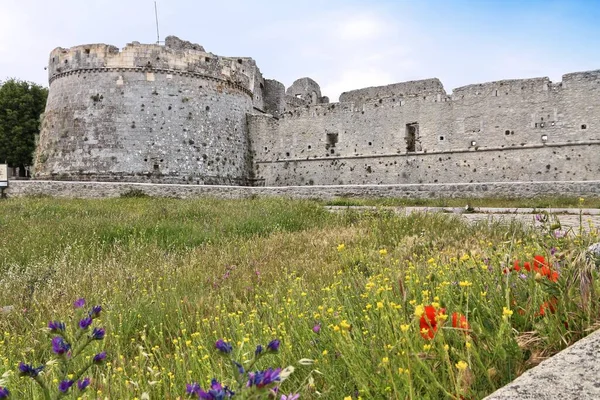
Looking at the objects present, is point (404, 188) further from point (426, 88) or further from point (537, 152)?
point (426, 88)

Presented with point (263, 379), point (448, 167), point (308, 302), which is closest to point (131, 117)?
point (448, 167)

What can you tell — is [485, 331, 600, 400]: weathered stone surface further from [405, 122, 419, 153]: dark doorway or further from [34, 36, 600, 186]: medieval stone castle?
[405, 122, 419, 153]: dark doorway

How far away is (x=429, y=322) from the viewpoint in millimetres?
1646

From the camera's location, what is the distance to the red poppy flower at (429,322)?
1618 mm

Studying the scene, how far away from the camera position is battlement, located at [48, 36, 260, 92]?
20.6 metres

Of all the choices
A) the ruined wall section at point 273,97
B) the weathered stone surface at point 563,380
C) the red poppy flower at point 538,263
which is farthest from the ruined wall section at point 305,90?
the weathered stone surface at point 563,380

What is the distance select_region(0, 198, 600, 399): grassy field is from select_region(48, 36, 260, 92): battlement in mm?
14190

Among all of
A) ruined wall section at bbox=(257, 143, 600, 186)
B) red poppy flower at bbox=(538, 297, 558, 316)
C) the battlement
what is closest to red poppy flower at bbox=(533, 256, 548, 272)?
red poppy flower at bbox=(538, 297, 558, 316)

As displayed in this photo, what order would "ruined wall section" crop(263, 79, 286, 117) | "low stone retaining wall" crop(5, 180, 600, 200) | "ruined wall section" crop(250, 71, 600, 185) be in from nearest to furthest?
"low stone retaining wall" crop(5, 180, 600, 200)
"ruined wall section" crop(250, 71, 600, 185)
"ruined wall section" crop(263, 79, 286, 117)

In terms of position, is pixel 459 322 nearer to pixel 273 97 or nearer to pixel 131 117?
pixel 131 117

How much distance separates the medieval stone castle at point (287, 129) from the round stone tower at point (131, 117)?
48 millimetres

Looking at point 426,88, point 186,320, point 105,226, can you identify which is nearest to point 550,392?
point 186,320

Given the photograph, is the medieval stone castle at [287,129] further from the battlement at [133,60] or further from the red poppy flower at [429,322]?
the red poppy flower at [429,322]

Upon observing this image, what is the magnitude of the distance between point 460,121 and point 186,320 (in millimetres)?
18149
